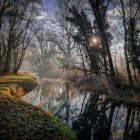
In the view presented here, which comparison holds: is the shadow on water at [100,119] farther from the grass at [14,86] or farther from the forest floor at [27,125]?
the grass at [14,86]

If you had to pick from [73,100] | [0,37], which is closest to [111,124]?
[73,100]

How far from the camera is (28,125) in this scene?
11727mm

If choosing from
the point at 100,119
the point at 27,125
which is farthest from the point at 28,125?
the point at 100,119

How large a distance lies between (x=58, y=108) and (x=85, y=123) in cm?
537

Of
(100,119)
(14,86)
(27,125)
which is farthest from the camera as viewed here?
(14,86)

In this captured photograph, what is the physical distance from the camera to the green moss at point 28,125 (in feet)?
35.1

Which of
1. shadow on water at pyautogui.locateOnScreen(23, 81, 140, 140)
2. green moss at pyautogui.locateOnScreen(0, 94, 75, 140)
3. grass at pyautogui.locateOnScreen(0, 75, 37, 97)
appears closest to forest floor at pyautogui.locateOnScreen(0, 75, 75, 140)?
green moss at pyautogui.locateOnScreen(0, 94, 75, 140)

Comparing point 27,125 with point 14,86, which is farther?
point 14,86

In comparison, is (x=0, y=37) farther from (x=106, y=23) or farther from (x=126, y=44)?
(x=126, y=44)

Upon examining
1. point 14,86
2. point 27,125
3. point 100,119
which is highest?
point 14,86

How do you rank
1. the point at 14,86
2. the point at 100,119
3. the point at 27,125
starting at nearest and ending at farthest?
the point at 27,125, the point at 100,119, the point at 14,86

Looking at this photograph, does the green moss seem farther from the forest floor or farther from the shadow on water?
the shadow on water

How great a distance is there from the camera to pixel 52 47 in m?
77.8

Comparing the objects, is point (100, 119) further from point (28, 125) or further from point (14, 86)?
point (14, 86)
